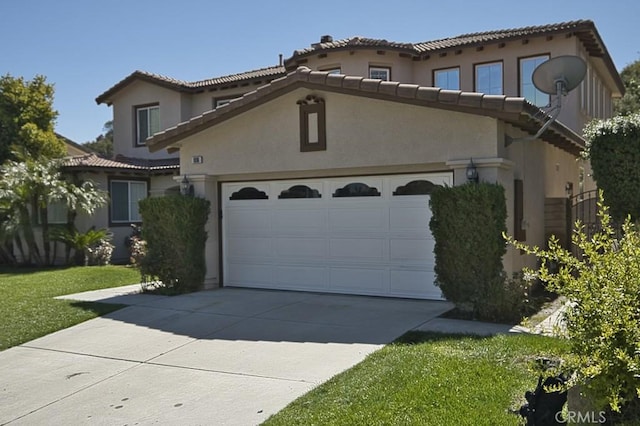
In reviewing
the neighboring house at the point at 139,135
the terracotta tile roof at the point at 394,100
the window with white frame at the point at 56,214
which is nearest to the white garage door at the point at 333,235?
the terracotta tile roof at the point at 394,100

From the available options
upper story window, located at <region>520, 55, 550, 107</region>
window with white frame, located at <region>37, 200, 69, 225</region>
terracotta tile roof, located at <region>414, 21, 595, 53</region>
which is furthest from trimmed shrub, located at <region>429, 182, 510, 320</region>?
window with white frame, located at <region>37, 200, 69, 225</region>

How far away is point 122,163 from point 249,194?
9.92 metres

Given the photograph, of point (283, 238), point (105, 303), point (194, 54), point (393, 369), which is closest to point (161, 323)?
point (105, 303)

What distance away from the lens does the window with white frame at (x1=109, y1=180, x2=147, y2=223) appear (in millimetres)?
20312

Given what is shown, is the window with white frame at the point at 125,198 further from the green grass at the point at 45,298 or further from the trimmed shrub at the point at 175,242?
the trimmed shrub at the point at 175,242

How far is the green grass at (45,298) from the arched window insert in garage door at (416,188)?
5798 millimetres

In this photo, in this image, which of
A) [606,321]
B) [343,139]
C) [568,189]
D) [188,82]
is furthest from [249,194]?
[188,82]

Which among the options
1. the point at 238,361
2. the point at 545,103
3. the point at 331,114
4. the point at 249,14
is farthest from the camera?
the point at 545,103

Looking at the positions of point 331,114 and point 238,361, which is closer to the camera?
point 238,361

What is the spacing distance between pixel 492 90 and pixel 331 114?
9172mm

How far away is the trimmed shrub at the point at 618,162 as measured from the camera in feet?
33.7

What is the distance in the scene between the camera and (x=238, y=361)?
7066 mm

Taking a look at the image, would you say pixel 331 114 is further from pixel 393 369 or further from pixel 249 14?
pixel 393 369

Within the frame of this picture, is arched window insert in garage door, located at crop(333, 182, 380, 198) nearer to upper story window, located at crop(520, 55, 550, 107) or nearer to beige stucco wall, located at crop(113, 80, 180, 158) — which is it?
upper story window, located at crop(520, 55, 550, 107)
